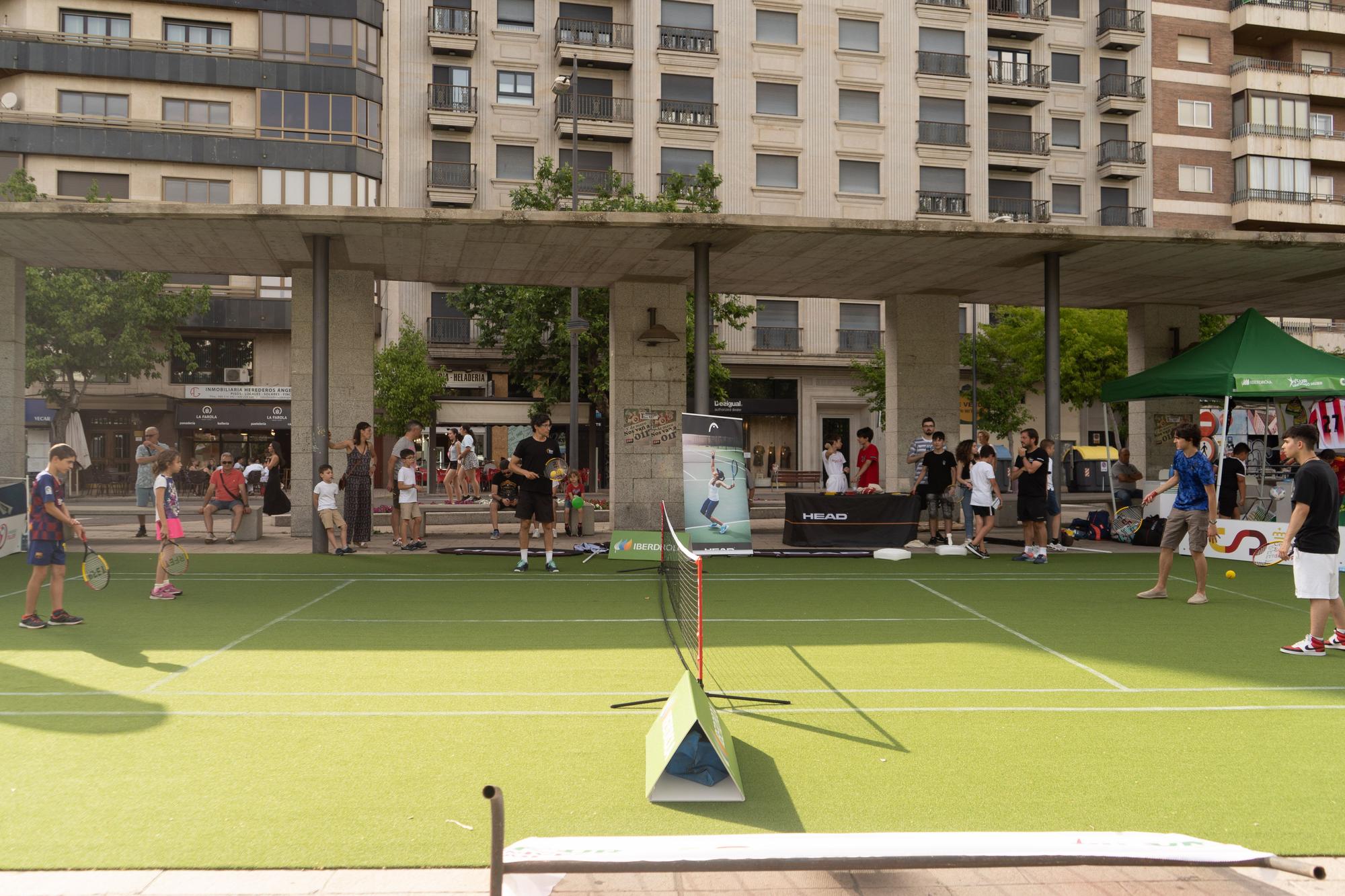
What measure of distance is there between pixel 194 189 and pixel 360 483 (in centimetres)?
2703

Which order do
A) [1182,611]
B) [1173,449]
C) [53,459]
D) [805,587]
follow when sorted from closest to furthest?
[53,459]
[1182,611]
[805,587]
[1173,449]

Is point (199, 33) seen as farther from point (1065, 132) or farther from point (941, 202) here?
point (1065, 132)

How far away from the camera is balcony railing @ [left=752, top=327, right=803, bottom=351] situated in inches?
1656

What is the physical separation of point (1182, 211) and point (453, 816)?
168 ft

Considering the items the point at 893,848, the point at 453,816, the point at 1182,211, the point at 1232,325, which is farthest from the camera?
the point at 1182,211

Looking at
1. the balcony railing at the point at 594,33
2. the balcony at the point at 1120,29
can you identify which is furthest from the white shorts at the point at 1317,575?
the balcony at the point at 1120,29

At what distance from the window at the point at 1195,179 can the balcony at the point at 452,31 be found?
109 feet

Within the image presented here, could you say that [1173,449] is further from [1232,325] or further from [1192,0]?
[1192,0]

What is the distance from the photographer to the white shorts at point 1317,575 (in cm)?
832

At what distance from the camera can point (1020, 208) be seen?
45.2 metres

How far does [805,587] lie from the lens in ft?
42.2

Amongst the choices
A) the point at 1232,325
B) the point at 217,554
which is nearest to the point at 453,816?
the point at 217,554

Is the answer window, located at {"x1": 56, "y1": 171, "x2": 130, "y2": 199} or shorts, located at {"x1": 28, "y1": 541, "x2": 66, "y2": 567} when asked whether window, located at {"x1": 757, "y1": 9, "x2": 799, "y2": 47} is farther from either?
shorts, located at {"x1": 28, "y1": 541, "x2": 66, "y2": 567}

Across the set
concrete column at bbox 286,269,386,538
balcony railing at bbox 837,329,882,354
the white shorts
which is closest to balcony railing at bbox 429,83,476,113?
A: balcony railing at bbox 837,329,882,354
